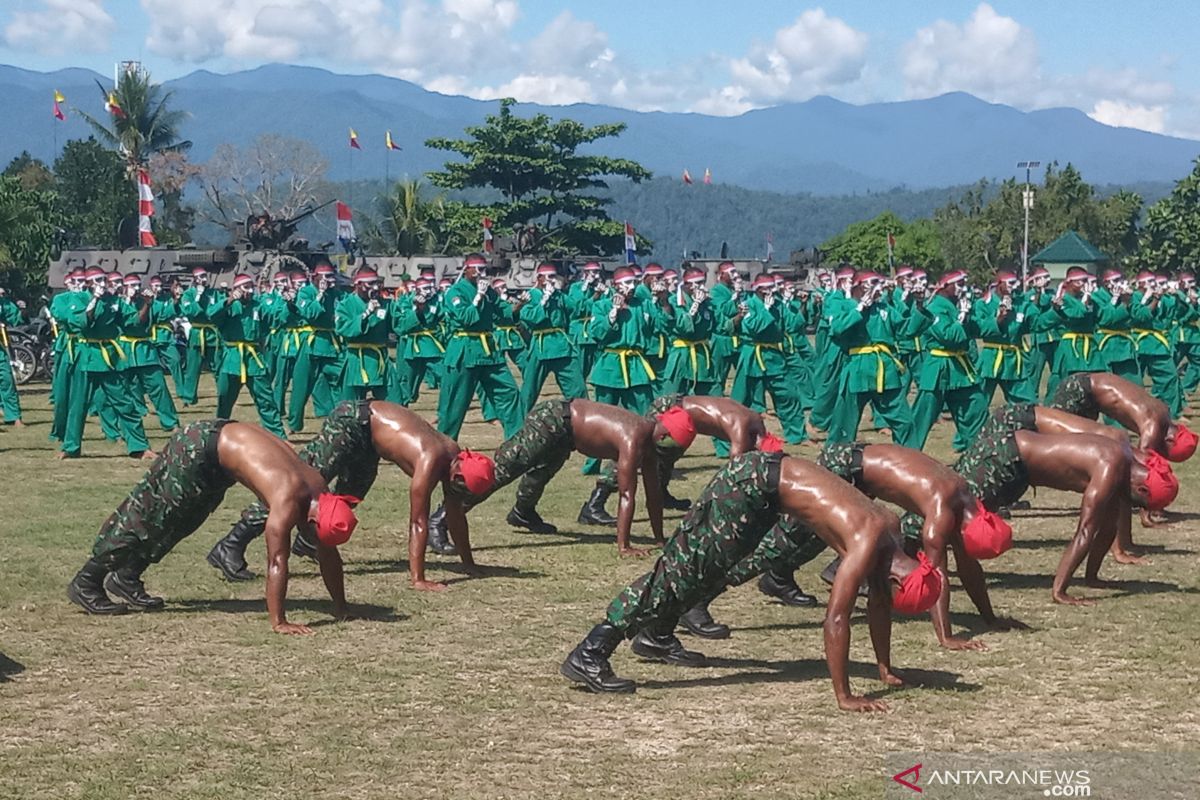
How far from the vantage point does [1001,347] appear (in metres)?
16.8

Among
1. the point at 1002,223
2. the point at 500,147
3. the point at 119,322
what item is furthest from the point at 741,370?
the point at 1002,223

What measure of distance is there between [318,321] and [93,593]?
10.3m

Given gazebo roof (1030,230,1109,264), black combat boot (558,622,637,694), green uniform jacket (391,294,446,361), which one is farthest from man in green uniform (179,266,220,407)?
gazebo roof (1030,230,1109,264)

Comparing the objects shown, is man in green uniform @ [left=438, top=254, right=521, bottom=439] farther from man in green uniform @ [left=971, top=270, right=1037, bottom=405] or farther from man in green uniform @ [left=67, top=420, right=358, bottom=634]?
man in green uniform @ [left=67, top=420, right=358, bottom=634]

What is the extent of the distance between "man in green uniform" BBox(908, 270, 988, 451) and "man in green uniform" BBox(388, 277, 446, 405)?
7.54m

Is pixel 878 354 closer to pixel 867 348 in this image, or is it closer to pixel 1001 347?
pixel 867 348

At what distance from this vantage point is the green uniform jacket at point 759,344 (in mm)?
18141

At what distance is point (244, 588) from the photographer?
35.0ft

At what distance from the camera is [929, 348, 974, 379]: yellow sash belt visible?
15.4 meters

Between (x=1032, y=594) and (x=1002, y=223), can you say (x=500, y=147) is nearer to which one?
(x=1002, y=223)

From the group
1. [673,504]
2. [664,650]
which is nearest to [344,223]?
[673,504]

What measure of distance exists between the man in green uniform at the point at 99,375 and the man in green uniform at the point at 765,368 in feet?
22.4

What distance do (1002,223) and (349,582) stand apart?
6265cm

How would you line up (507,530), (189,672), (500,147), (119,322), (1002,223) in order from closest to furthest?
(189,672)
(507,530)
(119,322)
(500,147)
(1002,223)
